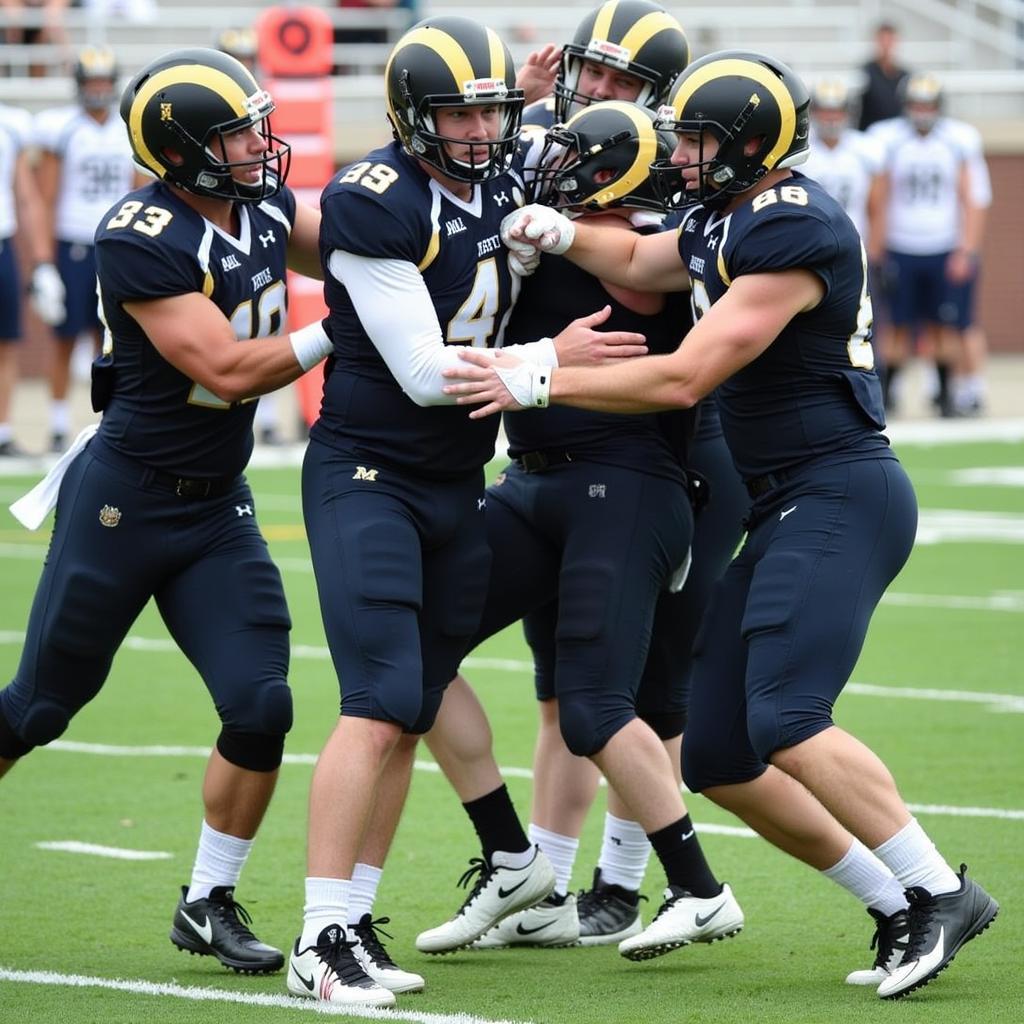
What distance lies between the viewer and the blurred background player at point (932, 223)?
567 inches

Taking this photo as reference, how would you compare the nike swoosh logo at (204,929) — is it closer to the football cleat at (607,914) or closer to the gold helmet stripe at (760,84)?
the football cleat at (607,914)

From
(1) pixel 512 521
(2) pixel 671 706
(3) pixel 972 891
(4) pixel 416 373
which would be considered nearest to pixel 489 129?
(4) pixel 416 373

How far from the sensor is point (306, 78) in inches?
489

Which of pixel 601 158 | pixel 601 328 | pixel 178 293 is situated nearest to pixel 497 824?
pixel 601 328

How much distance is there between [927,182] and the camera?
14.4 meters

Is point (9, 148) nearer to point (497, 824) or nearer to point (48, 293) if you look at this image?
point (48, 293)

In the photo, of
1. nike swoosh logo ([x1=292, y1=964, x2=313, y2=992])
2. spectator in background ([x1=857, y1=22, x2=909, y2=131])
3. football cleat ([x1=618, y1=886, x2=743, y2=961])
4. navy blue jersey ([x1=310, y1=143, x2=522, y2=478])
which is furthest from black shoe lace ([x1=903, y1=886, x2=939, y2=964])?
spectator in background ([x1=857, y1=22, x2=909, y2=131])

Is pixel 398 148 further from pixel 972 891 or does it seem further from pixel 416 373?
pixel 972 891

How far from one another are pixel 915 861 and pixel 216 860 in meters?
1.53

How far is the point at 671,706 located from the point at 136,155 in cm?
181

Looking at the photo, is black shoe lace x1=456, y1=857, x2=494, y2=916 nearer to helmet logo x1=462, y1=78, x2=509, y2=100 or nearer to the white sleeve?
the white sleeve

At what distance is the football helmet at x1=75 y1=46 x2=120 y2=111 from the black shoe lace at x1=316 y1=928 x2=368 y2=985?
29.5 feet

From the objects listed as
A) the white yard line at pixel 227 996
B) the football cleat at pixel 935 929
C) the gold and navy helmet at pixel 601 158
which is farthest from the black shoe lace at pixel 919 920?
the gold and navy helmet at pixel 601 158

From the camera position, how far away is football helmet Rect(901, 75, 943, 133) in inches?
555
